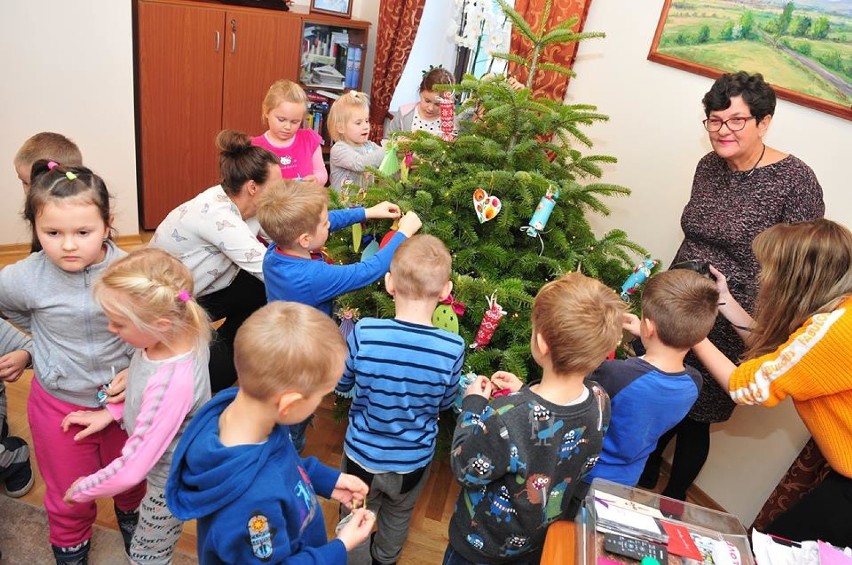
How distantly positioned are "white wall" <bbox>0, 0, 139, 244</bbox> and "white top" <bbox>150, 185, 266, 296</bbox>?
2.05m

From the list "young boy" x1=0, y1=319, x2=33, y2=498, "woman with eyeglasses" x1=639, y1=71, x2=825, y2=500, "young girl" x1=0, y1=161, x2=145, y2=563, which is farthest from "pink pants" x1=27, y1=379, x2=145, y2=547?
"woman with eyeglasses" x1=639, y1=71, x2=825, y2=500

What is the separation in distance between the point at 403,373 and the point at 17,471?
165 cm

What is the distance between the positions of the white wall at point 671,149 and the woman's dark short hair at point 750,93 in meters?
0.34

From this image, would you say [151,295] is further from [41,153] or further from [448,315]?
[41,153]

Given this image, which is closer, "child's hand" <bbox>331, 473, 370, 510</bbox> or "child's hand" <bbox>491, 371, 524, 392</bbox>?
"child's hand" <bbox>331, 473, 370, 510</bbox>

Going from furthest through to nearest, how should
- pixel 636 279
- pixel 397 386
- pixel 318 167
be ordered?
1. pixel 318 167
2. pixel 636 279
3. pixel 397 386

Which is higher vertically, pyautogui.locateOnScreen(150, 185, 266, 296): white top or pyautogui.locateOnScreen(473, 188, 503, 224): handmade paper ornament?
pyautogui.locateOnScreen(473, 188, 503, 224): handmade paper ornament

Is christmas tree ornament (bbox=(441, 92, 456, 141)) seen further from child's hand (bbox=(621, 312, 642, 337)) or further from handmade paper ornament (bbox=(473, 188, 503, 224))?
child's hand (bbox=(621, 312, 642, 337))

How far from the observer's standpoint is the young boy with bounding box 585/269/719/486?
158 centimetres

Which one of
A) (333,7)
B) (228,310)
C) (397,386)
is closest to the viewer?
Answer: (397,386)

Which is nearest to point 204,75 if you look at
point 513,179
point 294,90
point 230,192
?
point 294,90

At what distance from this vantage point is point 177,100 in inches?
158

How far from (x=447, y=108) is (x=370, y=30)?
9.83ft

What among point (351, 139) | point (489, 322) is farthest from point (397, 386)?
point (351, 139)
